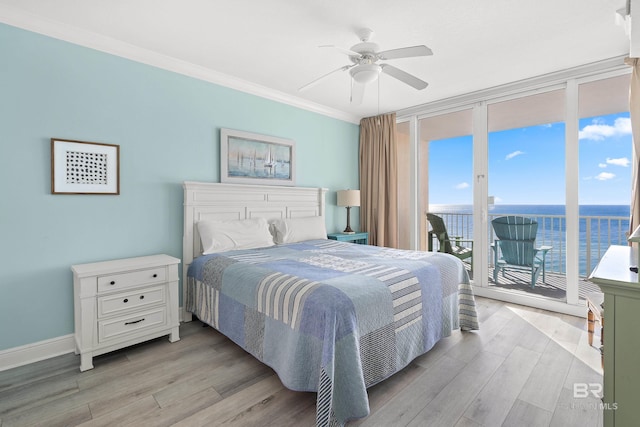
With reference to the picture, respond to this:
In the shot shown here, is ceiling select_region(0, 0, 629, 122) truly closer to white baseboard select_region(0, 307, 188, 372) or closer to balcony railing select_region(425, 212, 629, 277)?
balcony railing select_region(425, 212, 629, 277)

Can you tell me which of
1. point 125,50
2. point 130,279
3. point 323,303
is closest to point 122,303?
point 130,279

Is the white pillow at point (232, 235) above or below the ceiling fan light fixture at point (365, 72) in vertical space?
below

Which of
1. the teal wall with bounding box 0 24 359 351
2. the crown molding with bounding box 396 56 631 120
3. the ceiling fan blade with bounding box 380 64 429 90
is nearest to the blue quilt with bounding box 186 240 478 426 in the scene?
the teal wall with bounding box 0 24 359 351

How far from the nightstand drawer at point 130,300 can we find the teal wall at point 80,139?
0.51 m

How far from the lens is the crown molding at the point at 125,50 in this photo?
7.17 ft

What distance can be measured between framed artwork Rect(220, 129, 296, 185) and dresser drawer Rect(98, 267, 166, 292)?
1273 mm

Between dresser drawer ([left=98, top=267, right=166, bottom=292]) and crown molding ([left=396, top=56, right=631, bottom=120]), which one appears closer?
dresser drawer ([left=98, top=267, right=166, bottom=292])

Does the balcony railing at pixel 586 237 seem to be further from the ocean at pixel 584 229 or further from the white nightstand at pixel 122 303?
the white nightstand at pixel 122 303

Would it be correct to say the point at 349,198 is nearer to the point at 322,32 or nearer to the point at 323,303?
the point at 322,32

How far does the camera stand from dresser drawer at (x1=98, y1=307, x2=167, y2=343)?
7.16 feet

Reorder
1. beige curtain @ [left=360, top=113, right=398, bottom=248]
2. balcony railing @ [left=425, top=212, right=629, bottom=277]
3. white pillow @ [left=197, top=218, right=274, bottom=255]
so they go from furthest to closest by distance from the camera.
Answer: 1. beige curtain @ [left=360, top=113, right=398, bottom=248]
2. balcony railing @ [left=425, top=212, right=629, bottom=277]
3. white pillow @ [left=197, top=218, right=274, bottom=255]

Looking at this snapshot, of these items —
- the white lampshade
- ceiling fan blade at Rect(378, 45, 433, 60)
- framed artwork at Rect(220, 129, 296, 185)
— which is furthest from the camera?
the white lampshade

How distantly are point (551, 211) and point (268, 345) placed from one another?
3.84 metres

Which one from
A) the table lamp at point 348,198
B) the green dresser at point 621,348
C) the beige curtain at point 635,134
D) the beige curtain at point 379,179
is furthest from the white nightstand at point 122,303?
the beige curtain at point 635,134
